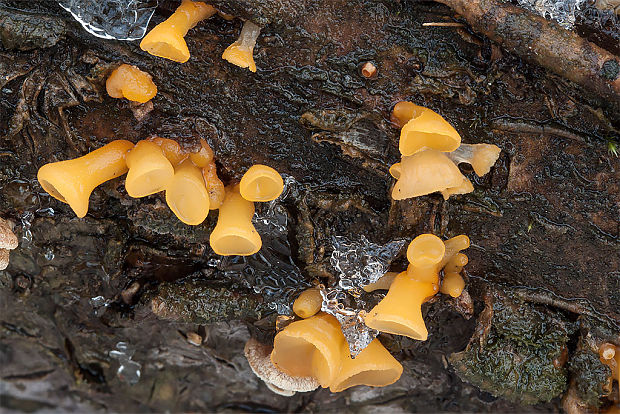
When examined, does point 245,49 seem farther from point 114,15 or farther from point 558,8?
point 558,8

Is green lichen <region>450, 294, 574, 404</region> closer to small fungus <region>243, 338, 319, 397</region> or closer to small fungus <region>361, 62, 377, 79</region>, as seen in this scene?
small fungus <region>243, 338, 319, 397</region>

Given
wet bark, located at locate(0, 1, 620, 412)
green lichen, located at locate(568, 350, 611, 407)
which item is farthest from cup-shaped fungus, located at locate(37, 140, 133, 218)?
green lichen, located at locate(568, 350, 611, 407)

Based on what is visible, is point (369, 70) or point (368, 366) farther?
point (368, 366)

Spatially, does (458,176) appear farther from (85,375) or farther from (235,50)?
(85,375)

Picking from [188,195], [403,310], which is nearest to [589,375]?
[403,310]

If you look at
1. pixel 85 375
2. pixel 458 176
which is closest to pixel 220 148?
pixel 458 176
